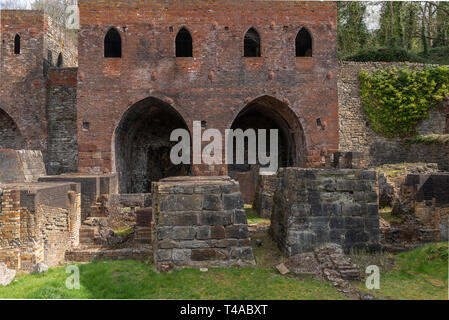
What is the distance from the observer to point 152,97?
47.3ft

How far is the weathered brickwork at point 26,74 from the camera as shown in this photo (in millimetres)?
15945

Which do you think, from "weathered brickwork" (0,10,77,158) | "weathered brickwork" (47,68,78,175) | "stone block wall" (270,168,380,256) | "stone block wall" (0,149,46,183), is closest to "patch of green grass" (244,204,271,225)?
"stone block wall" (270,168,380,256)

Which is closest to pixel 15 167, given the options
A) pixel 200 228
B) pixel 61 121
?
pixel 61 121

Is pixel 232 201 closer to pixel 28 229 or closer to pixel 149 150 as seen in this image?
pixel 28 229

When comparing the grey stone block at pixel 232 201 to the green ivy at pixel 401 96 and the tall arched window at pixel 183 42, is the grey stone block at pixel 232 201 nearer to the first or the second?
the tall arched window at pixel 183 42

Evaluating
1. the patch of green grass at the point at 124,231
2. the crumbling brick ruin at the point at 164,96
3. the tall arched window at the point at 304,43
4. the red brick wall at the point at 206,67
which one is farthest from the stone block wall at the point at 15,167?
the tall arched window at the point at 304,43

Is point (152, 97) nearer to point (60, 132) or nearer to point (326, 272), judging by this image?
point (60, 132)

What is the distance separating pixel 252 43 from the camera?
689 inches

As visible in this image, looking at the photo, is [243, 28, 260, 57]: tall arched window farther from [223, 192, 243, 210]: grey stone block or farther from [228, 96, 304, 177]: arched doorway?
[223, 192, 243, 210]: grey stone block

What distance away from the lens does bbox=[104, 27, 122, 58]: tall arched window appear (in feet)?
49.2

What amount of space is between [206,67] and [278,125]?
510 centimetres

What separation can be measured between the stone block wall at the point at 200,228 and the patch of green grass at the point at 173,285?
0.86 feet

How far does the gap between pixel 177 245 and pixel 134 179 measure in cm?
1159

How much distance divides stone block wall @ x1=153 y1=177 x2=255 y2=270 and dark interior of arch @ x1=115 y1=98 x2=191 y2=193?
1003 centimetres
